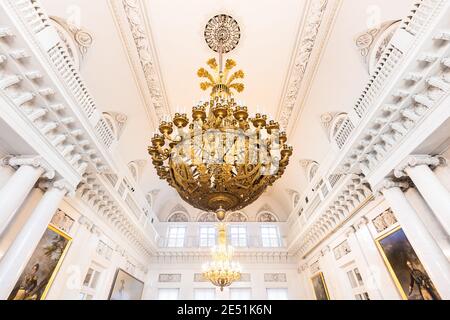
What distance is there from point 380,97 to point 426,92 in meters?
A: 0.51

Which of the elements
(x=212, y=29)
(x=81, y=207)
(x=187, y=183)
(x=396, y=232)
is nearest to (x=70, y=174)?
(x=81, y=207)

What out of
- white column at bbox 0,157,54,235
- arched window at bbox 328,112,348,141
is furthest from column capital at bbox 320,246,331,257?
white column at bbox 0,157,54,235

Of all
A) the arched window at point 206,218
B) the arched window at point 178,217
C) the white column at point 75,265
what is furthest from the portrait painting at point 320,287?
the white column at point 75,265

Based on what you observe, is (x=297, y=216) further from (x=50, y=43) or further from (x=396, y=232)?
(x=50, y=43)

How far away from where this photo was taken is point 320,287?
7.52 metres

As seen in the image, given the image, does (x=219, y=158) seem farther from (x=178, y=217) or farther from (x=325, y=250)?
(x=178, y=217)

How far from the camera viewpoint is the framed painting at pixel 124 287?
6465 mm

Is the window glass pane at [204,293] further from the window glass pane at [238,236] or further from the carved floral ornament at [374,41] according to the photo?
the carved floral ornament at [374,41]

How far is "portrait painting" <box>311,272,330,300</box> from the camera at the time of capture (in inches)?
280

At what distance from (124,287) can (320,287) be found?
258 inches

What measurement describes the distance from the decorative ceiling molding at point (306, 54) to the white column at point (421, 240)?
10.9 ft

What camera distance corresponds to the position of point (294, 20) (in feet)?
16.2

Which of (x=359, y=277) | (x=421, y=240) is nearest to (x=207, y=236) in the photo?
(x=359, y=277)

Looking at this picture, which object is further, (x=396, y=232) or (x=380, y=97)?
(x=396, y=232)
